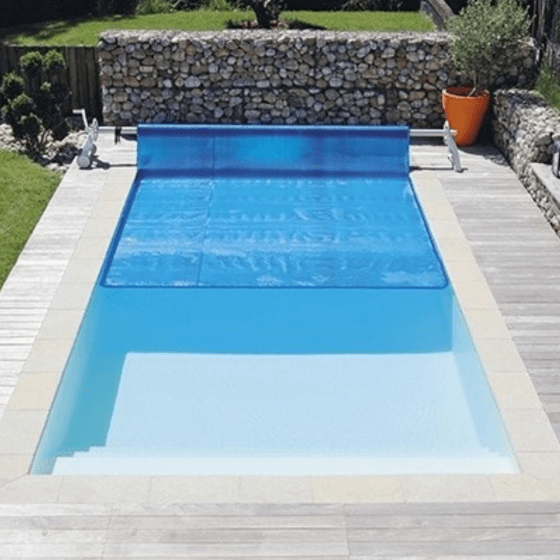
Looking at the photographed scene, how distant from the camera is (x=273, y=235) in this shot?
39.2 ft

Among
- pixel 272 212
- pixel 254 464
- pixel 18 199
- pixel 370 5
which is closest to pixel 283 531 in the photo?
pixel 254 464

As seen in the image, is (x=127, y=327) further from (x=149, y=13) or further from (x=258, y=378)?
(x=149, y=13)

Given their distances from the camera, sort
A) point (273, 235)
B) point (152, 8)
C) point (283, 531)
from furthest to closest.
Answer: point (152, 8) < point (273, 235) < point (283, 531)

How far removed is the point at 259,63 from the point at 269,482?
897 cm

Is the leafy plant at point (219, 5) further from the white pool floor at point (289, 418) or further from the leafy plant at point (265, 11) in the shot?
the white pool floor at point (289, 418)

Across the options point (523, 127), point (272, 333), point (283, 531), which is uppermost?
point (523, 127)

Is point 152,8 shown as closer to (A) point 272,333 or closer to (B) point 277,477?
(A) point 272,333

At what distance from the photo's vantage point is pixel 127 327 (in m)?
9.84

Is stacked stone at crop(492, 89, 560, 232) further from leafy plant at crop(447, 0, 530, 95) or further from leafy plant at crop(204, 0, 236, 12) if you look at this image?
leafy plant at crop(204, 0, 236, 12)

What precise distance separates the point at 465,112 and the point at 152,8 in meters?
7.97

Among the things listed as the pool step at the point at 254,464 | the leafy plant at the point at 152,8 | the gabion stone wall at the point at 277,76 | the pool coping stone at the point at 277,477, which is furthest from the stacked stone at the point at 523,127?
the leafy plant at the point at 152,8

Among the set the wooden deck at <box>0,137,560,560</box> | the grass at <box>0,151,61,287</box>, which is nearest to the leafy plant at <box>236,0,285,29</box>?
the grass at <box>0,151,61,287</box>

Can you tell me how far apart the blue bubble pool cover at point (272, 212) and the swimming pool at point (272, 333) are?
1.2 inches

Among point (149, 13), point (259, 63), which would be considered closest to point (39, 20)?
point (149, 13)
